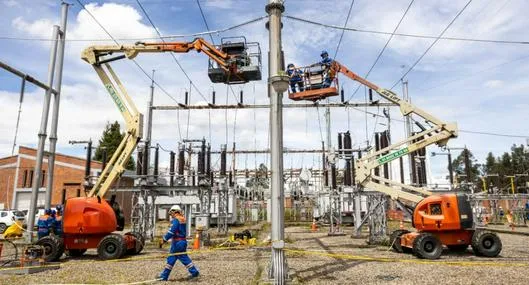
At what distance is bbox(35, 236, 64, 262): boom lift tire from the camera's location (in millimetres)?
13266

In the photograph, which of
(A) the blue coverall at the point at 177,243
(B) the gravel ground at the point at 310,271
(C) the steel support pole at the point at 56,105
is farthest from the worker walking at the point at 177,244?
(C) the steel support pole at the point at 56,105

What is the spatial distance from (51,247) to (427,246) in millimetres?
12744

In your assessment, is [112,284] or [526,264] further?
[526,264]

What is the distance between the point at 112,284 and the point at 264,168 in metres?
37.4

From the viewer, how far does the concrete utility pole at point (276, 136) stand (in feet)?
28.6

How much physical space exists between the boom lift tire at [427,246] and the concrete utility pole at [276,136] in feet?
21.4

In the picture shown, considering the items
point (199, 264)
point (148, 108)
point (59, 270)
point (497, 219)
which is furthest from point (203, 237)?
point (497, 219)

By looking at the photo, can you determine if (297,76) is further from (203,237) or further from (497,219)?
(497,219)

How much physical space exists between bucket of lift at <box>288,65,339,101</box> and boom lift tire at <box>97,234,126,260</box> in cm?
952

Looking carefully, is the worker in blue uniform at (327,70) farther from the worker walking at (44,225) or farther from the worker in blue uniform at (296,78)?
the worker walking at (44,225)

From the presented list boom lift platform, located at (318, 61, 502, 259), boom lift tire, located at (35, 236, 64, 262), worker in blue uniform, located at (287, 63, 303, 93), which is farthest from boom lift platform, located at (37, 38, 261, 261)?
boom lift platform, located at (318, 61, 502, 259)

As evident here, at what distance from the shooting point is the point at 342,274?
10328mm

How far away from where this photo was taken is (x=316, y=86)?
17.9m

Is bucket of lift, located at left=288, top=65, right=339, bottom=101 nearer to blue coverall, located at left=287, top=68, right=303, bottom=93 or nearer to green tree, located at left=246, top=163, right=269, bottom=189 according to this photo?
blue coverall, located at left=287, top=68, right=303, bottom=93
